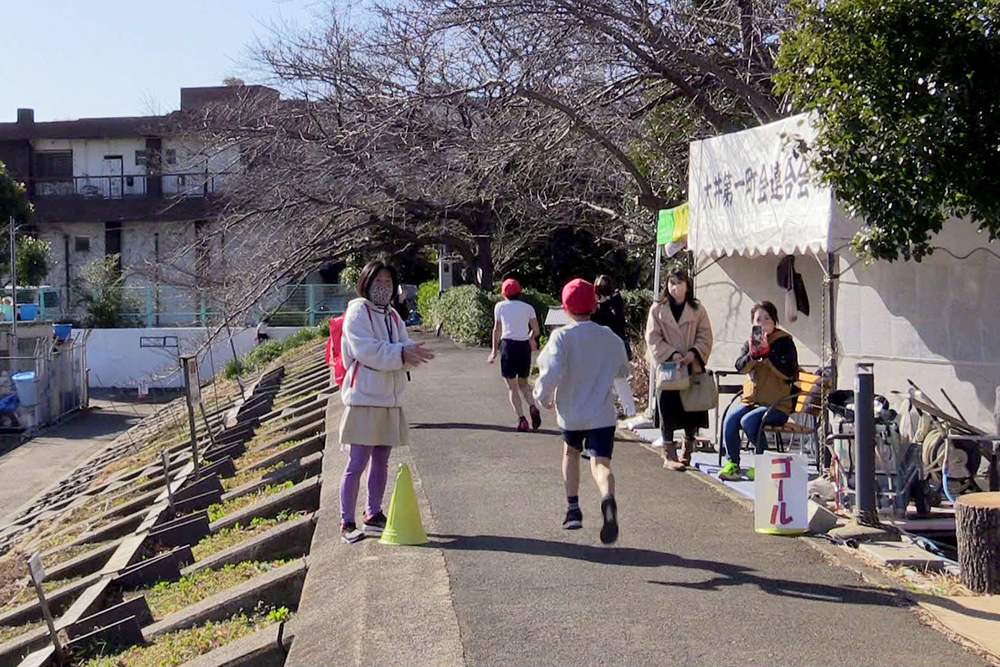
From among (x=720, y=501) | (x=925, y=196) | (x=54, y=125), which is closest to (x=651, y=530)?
(x=720, y=501)

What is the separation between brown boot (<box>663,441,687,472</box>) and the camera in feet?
35.1

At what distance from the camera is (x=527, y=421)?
517 inches

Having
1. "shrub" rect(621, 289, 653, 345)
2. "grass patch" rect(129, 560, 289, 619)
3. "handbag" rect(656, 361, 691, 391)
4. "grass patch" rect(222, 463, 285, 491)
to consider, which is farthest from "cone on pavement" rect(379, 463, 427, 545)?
"shrub" rect(621, 289, 653, 345)

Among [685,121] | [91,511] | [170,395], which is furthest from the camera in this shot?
[170,395]

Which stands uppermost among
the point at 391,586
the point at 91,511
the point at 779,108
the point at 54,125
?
the point at 54,125

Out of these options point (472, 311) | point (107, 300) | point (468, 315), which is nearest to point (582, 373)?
point (472, 311)

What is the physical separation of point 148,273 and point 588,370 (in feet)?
77.8

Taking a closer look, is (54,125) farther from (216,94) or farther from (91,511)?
(91,511)

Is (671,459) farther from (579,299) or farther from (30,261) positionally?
(30,261)

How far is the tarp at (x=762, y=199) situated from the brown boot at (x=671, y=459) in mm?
1869

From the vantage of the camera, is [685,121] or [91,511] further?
[91,511]

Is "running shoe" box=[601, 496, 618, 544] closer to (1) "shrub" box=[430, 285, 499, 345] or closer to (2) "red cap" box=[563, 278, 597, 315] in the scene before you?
(2) "red cap" box=[563, 278, 597, 315]

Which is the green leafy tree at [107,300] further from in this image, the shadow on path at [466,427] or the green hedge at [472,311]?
the shadow on path at [466,427]

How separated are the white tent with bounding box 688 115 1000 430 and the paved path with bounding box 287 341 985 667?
1.97 m
